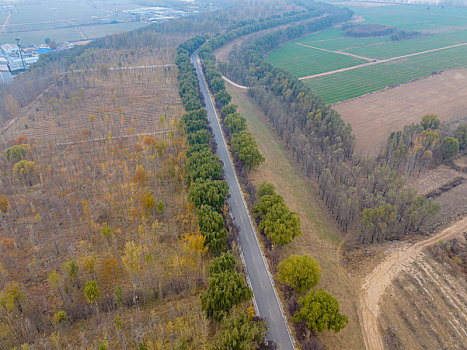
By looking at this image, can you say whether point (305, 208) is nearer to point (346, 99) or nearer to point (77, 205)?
point (77, 205)

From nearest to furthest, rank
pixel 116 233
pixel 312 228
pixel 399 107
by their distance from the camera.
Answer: pixel 116 233 < pixel 312 228 < pixel 399 107

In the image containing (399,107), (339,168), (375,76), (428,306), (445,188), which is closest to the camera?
(428,306)

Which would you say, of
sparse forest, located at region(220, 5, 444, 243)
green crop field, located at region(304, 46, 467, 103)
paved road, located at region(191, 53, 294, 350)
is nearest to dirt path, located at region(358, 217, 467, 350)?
sparse forest, located at region(220, 5, 444, 243)

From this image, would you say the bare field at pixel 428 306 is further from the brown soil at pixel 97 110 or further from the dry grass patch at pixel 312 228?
the brown soil at pixel 97 110

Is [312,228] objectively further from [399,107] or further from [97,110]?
[97,110]

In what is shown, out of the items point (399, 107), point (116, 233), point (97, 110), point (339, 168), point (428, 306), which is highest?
point (97, 110)

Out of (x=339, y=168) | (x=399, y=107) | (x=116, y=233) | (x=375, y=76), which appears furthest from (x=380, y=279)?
(x=375, y=76)

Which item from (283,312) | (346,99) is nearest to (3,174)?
(283,312)
